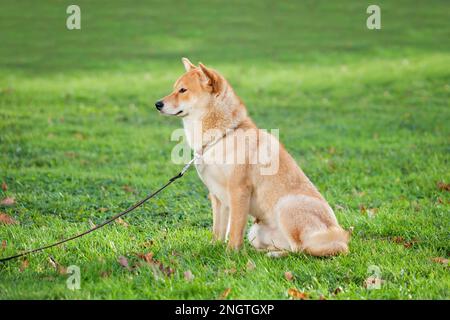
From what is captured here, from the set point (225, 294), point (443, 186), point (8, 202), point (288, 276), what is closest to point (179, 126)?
point (8, 202)

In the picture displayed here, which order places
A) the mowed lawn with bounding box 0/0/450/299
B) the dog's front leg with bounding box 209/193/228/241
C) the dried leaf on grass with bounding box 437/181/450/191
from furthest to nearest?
1. the dried leaf on grass with bounding box 437/181/450/191
2. the dog's front leg with bounding box 209/193/228/241
3. the mowed lawn with bounding box 0/0/450/299

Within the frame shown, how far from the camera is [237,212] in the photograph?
564 centimetres

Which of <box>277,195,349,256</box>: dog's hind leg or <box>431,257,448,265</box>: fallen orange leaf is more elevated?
<box>277,195,349,256</box>: dog's hind leg

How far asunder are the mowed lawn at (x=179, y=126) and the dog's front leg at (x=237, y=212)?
0.23 metres

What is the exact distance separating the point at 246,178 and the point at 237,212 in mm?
324

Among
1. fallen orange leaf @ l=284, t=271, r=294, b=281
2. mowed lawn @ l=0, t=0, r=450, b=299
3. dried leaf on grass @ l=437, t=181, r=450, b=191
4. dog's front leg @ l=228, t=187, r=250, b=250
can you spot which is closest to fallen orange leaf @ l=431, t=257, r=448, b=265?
mowed lawn @ l=0, t=0, r=450, b=299

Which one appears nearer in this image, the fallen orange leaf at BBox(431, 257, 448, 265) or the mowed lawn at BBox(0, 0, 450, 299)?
the mowed lawn at BBox(0, 0, 450, 299)

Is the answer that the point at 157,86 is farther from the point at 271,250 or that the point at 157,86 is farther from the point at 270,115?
the point at 271,250

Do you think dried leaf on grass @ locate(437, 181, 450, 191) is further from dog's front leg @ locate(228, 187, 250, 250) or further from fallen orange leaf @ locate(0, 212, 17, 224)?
fallen orange leaf @ locate(0, 212, 17, 224)

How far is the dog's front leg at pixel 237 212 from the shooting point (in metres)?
5.62

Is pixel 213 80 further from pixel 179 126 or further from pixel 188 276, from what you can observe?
pixel 179 126

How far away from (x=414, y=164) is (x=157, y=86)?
8957mm

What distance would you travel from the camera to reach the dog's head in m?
5.68
